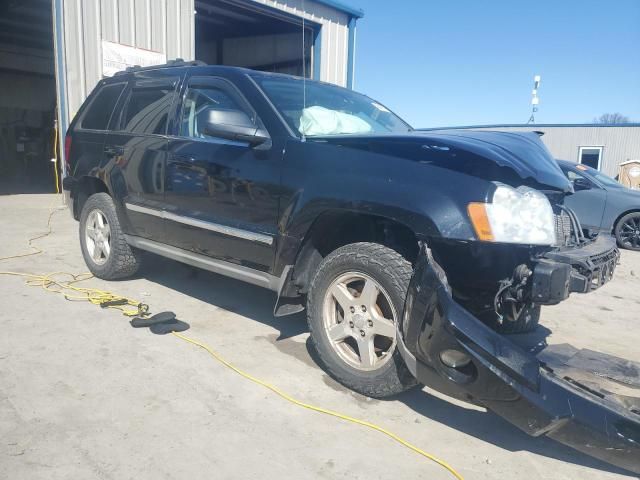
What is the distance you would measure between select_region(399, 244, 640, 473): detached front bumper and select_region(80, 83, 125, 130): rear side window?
371cm

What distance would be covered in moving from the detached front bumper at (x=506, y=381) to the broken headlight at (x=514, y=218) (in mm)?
304

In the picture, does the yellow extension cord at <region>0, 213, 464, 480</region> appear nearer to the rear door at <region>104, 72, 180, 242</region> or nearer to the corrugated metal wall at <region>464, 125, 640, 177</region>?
the rear door at <region>104, 72, 180, 242</region>

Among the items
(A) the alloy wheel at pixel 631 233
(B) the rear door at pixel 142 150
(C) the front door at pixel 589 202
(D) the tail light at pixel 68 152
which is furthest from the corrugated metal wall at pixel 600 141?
(B) the rear door at pixel 142 150

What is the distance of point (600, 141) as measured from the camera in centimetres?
2189

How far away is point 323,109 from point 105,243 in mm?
2625

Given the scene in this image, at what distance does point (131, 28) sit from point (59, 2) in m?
1.17

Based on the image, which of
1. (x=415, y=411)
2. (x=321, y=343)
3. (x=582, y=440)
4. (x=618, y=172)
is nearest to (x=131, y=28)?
(x=321, y=343)

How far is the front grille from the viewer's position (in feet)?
9.27

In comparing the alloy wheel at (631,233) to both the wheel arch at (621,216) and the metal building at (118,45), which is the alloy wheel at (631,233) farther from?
the metal building at (118,45)

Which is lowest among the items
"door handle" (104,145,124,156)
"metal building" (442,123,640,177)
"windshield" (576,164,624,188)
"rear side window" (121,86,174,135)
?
"windshield" (576,164,624,188)

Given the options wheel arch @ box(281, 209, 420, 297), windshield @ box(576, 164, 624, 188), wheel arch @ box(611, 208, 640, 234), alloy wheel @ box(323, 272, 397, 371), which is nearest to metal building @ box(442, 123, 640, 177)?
windshield @ box(576, 164, 624, 188)

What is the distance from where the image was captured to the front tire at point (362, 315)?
111 inches

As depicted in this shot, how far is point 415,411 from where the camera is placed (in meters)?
2.94

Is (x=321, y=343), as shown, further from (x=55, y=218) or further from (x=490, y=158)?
(x=55, y=218)
